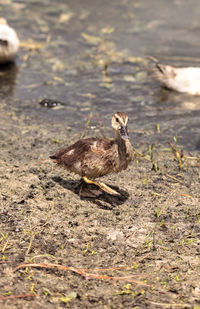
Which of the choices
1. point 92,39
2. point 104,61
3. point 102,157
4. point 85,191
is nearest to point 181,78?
point 104,61

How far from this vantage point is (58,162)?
4.71 meters

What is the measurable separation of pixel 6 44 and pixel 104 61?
1.98 metres

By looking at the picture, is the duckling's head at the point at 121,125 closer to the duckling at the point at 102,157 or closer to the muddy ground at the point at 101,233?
the duckling at the point at 102,157

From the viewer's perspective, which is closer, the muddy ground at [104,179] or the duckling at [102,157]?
the muddy ground at [104,179]

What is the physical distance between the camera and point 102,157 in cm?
447

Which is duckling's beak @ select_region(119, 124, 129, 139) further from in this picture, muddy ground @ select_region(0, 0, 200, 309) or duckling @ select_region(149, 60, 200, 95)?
duckling @ select_region(149, 60, 200, 95)

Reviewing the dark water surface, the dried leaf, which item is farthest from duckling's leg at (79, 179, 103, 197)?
the dried leaf

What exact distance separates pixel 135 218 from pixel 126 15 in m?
8.20

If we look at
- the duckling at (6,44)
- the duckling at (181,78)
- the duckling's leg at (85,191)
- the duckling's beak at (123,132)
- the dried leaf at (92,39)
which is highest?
the duckling's beak at (123,132)

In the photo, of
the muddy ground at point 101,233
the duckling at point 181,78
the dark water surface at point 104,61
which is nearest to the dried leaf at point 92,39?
the dark water surface at point 104,61

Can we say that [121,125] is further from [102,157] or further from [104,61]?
[104,61]

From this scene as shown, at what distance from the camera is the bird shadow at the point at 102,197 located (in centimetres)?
454

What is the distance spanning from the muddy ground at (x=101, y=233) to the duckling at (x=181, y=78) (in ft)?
7.66

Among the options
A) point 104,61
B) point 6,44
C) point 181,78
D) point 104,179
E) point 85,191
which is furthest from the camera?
point 104,61
